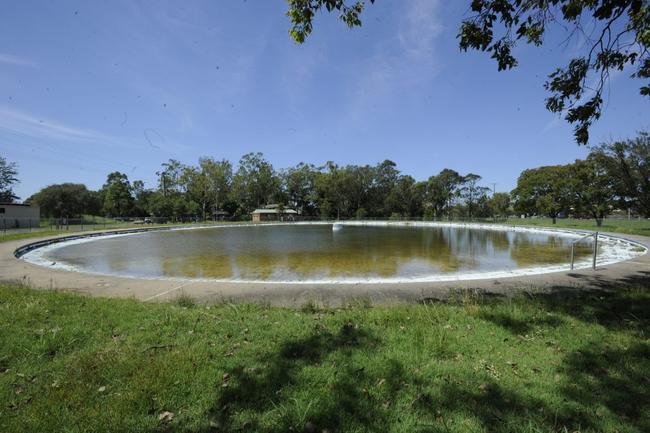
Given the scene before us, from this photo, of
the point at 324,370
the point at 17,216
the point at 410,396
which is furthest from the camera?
the point at 17,216

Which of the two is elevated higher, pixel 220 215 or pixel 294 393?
pixel 220 215

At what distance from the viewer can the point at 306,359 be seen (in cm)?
378

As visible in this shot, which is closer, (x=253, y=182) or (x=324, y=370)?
(x=324, y=370)

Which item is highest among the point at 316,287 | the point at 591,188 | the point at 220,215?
the point at 591,188

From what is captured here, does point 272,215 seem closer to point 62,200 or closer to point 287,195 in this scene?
point 287,195

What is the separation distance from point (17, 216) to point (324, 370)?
55.6 m

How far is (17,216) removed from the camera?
137ft

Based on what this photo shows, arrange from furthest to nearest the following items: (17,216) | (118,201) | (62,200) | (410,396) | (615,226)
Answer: (118,201) → (62,200) → (17,216) → (615,226) → (410,396)

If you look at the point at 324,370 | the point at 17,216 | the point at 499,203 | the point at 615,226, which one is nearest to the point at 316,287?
the point at 324,370

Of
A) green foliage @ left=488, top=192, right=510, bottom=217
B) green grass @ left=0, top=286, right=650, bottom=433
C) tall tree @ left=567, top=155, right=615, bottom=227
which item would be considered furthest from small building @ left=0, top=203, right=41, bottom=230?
green foliage @ left=488, top=192, right=510, bottom=217

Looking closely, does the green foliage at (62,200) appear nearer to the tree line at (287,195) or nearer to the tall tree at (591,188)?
the tree line at (287,195)

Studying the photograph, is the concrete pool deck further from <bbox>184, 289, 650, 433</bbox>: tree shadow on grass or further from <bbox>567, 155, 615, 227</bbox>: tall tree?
<bbox>567, 155, 615, 227</bbox>: tall tree

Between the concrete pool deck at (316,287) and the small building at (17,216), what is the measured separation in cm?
3891

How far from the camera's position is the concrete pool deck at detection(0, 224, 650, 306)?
746 centimetres
